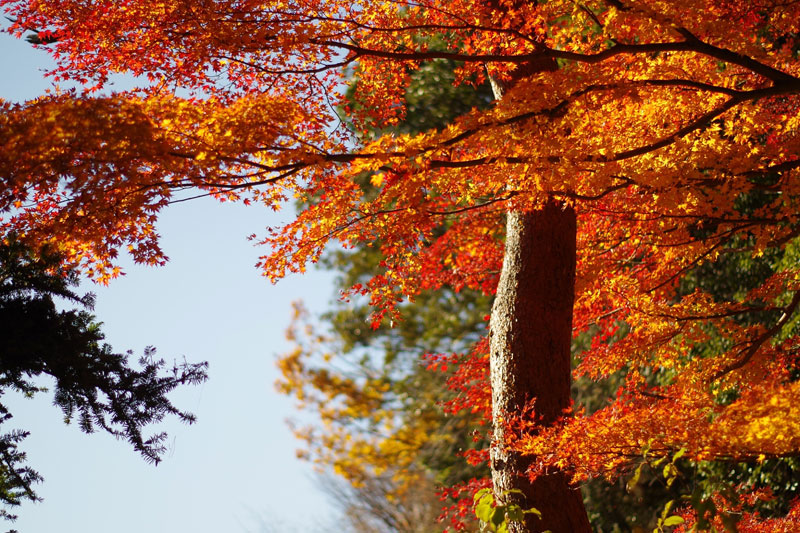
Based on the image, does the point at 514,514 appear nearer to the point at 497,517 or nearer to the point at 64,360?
the point at 497,517

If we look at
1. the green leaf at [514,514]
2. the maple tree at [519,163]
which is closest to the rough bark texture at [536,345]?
the maple tree at [519,163]

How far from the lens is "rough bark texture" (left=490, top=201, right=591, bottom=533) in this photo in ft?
19.2

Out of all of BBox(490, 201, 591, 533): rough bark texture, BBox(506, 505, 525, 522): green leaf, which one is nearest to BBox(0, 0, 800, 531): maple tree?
BBox(490, 201, 591, 533): rough bark texture

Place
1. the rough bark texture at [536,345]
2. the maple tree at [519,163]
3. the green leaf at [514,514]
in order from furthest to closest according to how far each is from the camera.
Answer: the rough bark texture at [536,345] < the maple tree at [519,163] < the green leaf at [514,514]

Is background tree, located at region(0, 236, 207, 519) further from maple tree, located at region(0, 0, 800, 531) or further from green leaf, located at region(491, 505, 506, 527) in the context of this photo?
green leaf, located at region(491, 505, 506, 527)

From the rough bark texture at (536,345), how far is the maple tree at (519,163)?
0.02 m

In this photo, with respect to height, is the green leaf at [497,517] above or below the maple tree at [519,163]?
below

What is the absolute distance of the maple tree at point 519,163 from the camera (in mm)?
4605

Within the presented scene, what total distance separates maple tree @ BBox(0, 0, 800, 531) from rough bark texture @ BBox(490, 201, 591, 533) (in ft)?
0.06

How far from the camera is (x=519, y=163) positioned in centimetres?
509

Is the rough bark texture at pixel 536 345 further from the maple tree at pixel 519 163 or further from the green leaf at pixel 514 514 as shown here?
the green leaf at pixel 514 514

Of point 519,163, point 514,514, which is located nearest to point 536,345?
point 519,163

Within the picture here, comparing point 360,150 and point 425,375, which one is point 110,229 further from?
point 425,375

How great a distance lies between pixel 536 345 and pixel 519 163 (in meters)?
1.75
